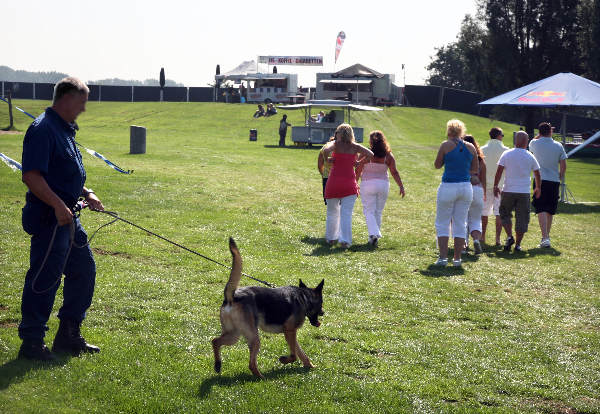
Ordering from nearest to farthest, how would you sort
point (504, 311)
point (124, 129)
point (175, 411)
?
1. point (175, 411)
2. point (504, 311)
3. point (124, 129)

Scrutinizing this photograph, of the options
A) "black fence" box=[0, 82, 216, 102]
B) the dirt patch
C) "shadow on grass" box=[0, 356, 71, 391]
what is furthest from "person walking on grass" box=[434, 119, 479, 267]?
"black fence" box=[0, 82, 216, 102]

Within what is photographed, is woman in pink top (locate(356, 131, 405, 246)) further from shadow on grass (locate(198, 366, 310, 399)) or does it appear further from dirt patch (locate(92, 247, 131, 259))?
shadow on grass (locate(198, 366, 310, 399))

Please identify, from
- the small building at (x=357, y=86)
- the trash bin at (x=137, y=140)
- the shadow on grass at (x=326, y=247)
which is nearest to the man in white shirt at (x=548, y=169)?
the shadow on grass at (x=326, y=247)

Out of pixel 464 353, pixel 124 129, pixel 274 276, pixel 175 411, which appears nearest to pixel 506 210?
pixel 274 276

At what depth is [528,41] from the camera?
45000 mm

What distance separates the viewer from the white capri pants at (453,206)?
369 inches

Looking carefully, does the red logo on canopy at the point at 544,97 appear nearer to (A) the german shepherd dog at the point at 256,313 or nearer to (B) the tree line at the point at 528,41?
(A) the german shepherd dog at the point at 256,313

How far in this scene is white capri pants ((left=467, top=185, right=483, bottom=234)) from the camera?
1048 cm

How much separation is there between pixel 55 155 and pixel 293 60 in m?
71.3

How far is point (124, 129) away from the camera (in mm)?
42562

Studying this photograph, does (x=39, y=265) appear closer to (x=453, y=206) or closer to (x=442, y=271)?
(x=442, y=271)

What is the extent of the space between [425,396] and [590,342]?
2397 mm

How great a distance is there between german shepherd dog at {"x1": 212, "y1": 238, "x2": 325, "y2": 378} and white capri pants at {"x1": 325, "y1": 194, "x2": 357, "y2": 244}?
527 cm

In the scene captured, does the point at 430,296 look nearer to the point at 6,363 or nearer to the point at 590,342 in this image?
the point at 590,342
